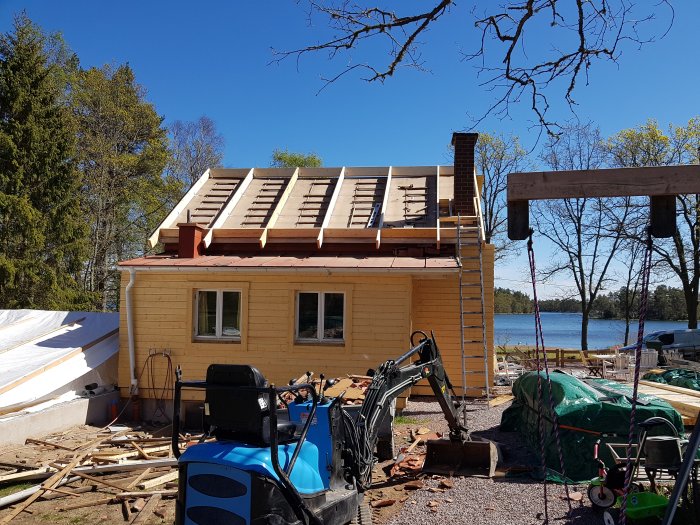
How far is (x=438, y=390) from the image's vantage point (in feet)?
25.0

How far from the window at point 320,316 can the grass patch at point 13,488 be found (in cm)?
631

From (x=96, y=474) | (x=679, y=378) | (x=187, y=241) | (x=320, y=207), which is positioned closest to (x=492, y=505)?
(x=96, y=474)

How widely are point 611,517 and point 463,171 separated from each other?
10.7 metres

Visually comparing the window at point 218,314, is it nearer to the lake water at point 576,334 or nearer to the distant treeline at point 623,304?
the lake water at point 576,334

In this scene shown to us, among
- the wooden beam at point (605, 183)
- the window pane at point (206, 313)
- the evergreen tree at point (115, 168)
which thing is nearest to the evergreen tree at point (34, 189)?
the evergreen tree at point (115, 168)

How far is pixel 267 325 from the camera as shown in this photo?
13.6 meters

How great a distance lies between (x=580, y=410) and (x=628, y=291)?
109 ft

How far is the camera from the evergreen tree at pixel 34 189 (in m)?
23.4

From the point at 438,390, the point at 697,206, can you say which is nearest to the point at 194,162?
the point at 697,206

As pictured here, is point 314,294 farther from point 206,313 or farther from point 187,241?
point 187,241

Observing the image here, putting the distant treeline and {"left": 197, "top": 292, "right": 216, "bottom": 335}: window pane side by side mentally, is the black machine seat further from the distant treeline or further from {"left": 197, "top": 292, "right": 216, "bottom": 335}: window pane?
the distant treeline

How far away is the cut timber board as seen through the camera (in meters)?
10.2

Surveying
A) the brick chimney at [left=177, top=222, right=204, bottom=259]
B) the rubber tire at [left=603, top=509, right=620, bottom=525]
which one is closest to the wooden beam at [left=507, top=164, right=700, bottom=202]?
the rubber tire at [left=603, top=509, right=620, bottom=525]

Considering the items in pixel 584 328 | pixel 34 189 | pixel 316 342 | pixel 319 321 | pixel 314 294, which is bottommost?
pixel 584 328
